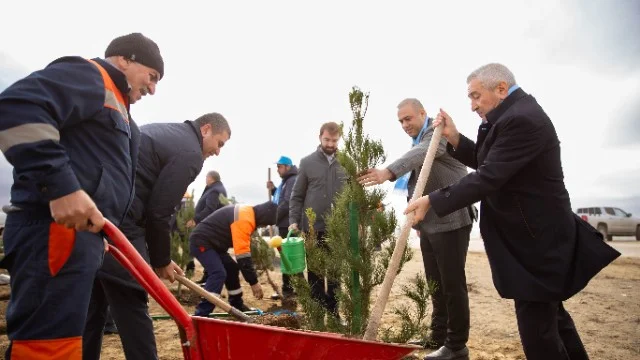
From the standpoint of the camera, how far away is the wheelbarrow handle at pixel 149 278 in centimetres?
174

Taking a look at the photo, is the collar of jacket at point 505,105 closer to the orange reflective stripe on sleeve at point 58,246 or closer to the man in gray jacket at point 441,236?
the man in gray jacket at point 441,236

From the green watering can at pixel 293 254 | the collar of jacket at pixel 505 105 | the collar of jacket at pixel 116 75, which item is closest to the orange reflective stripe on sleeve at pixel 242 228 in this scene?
the green watering can at pixel 293 254

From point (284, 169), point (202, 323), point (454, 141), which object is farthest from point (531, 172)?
point (284, 169)

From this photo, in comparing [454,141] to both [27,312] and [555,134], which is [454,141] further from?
[27,312]

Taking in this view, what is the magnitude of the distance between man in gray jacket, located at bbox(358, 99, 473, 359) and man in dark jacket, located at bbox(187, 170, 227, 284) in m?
4.74

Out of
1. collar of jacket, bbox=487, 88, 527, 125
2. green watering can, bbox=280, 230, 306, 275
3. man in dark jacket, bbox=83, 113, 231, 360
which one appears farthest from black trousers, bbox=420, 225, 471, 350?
man in dark jacket, bbox=83, 113, 231, 360

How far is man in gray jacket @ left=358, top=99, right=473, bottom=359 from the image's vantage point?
326cm

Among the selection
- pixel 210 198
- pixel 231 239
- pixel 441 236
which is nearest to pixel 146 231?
pixel 441 236

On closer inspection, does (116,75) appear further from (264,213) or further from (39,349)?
(264,213)

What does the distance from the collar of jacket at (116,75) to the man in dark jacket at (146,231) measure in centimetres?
79

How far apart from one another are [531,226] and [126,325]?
2.41 m

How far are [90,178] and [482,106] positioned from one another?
228 centimetres

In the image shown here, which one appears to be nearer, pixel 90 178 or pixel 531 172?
pixel 90 178

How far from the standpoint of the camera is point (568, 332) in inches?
95.3
